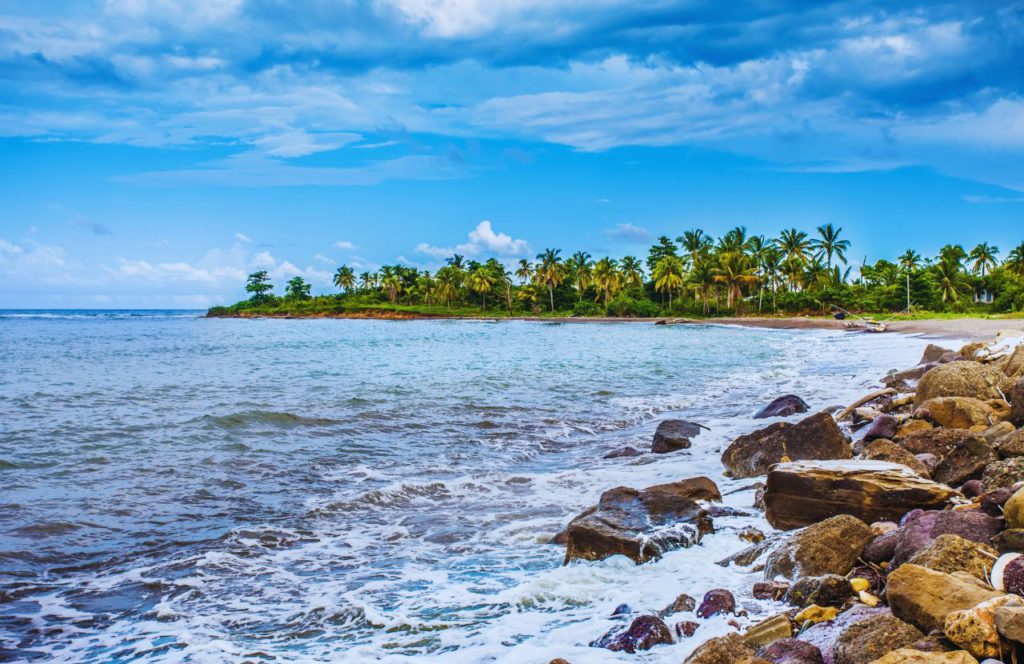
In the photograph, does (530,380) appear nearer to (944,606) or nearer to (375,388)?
(375,388)

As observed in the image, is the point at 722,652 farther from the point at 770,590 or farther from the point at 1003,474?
the point at 1003,474

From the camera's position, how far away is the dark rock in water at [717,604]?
218 inches

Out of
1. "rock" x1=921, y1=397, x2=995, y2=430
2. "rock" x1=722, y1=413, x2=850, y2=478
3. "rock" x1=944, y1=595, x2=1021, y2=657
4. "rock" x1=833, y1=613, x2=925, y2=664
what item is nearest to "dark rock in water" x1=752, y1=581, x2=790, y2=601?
"rock" x1=833, y1=613, x2=925, y2=664

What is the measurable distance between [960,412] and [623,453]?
5423mm

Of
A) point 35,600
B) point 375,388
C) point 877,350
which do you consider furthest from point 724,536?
point 877,350

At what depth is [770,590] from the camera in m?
5.78

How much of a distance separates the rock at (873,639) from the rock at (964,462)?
4.03 metres

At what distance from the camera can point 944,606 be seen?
159 inches

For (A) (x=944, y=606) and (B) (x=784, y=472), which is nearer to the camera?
(A) (x=944, y=606)

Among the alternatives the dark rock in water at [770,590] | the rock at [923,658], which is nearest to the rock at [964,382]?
the dark rock in water at [770,590]

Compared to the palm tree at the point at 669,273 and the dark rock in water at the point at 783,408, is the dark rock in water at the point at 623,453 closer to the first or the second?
the dark rock in water at the point at 783,408

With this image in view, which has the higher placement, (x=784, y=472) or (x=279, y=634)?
(x=784, y=472)

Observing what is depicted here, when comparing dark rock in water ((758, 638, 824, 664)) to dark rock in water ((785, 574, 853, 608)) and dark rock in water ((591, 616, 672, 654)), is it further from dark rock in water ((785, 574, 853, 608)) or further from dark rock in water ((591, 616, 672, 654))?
dark rock in water ((591, 616, 672, 654))

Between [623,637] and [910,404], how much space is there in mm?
9941
